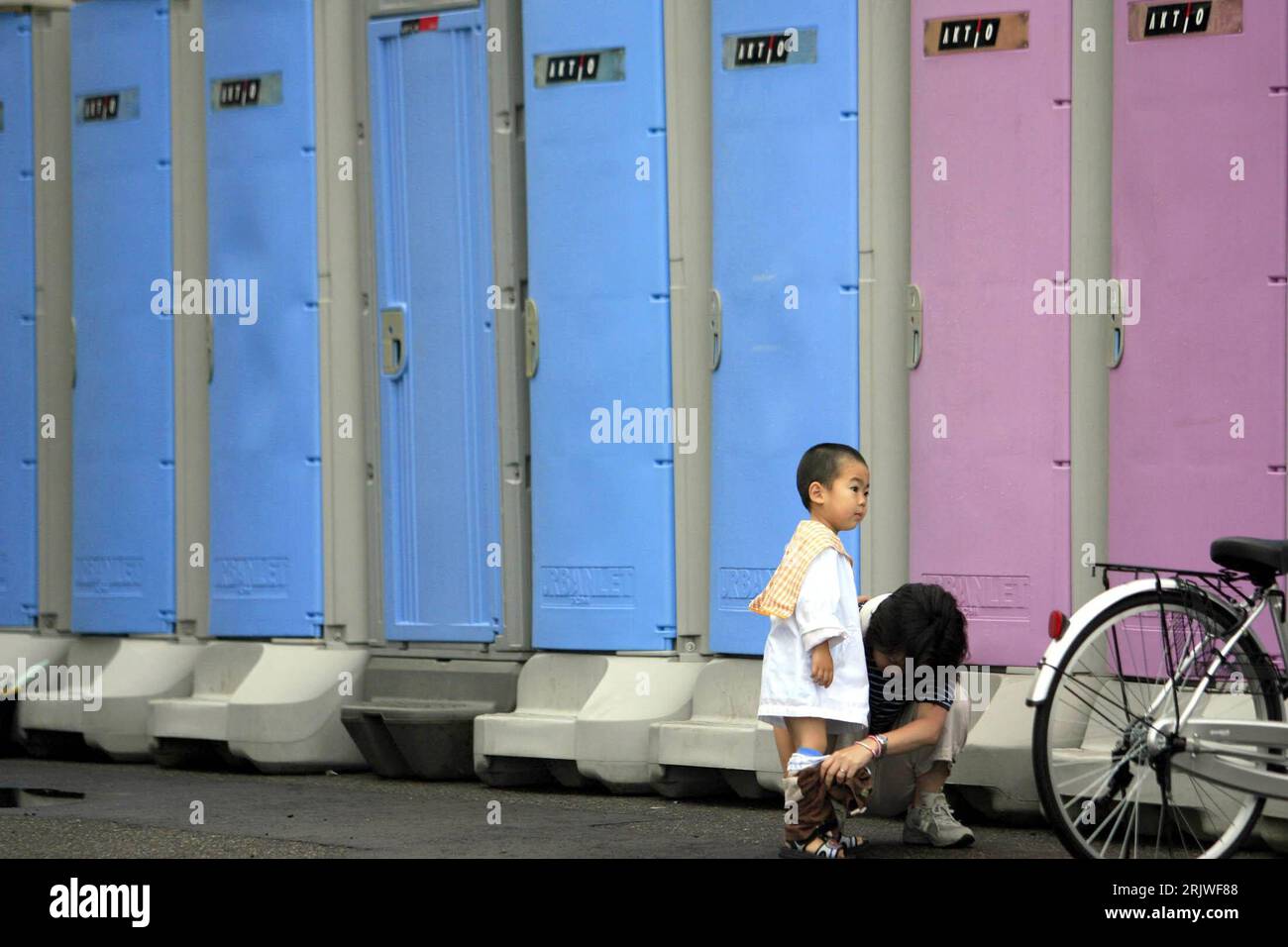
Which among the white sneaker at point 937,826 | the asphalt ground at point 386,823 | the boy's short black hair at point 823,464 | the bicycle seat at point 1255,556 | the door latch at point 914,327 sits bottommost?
the asphalt ground at point 386,823

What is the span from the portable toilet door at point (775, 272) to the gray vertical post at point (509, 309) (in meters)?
0.75

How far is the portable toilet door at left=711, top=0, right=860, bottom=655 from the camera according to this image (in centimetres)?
615

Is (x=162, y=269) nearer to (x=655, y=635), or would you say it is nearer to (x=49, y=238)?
(x=49, y=238)

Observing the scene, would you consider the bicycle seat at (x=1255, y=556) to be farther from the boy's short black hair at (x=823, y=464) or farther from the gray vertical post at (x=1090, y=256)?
the gray vertical post at (x=1090, y=256)

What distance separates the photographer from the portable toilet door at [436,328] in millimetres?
6848

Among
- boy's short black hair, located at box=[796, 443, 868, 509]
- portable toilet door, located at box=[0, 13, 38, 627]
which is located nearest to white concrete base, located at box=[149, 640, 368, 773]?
portable toilet door, located at box=[0, 13, 38, 627]

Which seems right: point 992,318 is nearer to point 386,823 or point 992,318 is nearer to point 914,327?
point 914,327

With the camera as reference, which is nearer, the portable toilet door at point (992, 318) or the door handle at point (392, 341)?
the portable toilet door at point (992, 318)

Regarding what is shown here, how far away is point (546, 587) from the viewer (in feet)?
21.9

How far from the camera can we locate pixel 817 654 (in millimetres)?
4711

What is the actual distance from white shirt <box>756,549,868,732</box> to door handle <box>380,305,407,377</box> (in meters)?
2.58

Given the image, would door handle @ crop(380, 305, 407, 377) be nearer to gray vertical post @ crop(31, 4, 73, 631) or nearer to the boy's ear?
gray vertical post @ crop(31, 4, 73, 631)

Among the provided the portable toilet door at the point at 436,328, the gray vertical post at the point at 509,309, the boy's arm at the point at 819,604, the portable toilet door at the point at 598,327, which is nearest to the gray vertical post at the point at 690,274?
the portable toilet door at the point at 598,327
